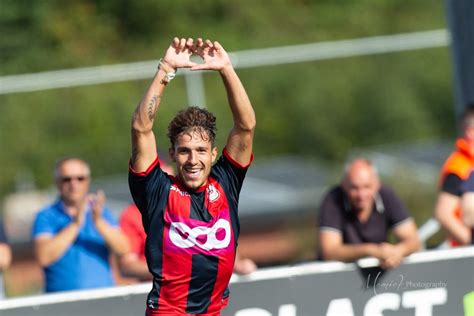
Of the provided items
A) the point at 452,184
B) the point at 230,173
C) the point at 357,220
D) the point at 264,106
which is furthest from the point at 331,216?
the point at 264,106

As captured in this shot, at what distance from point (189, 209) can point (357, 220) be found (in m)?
2.48

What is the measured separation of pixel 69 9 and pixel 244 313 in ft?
57.0

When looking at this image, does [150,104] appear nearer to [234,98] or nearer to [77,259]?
[234,98]

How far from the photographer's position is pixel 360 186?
7.76 meters

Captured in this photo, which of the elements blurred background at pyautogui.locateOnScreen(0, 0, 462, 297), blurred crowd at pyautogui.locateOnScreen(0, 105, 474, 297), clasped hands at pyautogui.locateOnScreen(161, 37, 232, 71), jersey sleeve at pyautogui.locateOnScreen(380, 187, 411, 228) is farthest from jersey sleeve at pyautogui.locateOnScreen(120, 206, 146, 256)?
blurred background at pyautogui.locateOnScreen(0, 0, 462, 297)

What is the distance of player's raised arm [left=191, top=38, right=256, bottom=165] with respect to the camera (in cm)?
562

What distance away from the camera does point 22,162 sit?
16.2 metres

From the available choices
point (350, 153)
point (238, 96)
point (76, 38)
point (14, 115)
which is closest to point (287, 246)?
point (350, 153)

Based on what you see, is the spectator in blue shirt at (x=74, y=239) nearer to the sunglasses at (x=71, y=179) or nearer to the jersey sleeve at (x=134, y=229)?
the sunglasses at (x=71, y=179)

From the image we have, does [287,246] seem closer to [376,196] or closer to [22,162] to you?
[22,162]

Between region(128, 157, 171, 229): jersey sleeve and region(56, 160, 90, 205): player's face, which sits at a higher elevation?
region(56, 160, 90, 205): player's face

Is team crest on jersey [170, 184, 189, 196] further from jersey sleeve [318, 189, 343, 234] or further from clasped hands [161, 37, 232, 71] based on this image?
jersey sleeve [318, 189, 343, 234]

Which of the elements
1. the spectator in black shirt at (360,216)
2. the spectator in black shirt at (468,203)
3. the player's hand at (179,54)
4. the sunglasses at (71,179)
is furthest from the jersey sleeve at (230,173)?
the spectator in black shirt at (468,203)

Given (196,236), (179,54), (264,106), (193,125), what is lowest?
(196,236)
